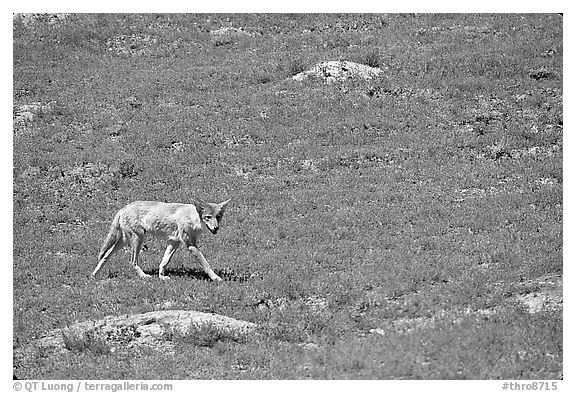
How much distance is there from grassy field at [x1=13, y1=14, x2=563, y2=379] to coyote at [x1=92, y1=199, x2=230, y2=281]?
0.53 metres

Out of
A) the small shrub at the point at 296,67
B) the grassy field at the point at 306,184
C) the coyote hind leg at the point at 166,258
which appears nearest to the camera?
the grassy field at the point at 306,184

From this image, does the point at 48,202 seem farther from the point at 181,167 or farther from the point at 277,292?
the point at 277,292

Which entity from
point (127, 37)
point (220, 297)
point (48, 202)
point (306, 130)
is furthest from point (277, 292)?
point (127, 37)

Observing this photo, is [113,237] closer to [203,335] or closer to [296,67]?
[203,335]

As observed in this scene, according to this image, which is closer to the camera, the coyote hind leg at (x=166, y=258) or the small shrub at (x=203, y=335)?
the small shrub at (x=203, y=335)

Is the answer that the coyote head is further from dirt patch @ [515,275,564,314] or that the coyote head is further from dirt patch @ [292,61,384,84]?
dirt patch @ [292,61,384,84]

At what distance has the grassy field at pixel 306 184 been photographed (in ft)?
46.4

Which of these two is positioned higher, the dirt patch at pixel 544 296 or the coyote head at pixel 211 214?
the coyote head at pixel 211 214

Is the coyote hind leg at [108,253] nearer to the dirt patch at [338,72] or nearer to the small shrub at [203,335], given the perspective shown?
the small shrub at [203,335]

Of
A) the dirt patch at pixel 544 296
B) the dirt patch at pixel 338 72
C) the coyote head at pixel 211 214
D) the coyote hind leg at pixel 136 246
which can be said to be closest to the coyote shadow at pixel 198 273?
the coyote hind leg at pixel 136 246

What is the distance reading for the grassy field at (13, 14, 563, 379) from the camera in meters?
14.2

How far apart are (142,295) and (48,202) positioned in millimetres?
10392

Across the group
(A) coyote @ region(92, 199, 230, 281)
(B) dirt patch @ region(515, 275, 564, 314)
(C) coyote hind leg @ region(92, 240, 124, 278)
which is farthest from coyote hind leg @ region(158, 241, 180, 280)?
(B) dirt patch @ region(515, 275, 564, 314)

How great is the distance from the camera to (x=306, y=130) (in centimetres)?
3156
